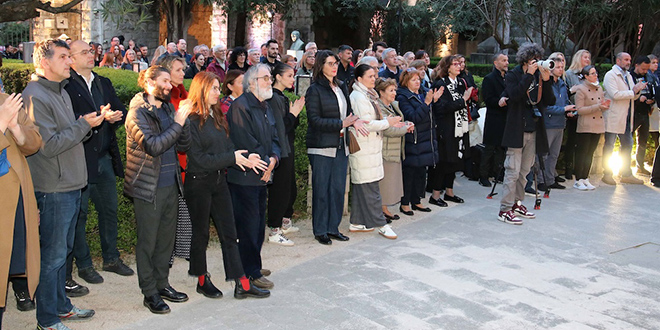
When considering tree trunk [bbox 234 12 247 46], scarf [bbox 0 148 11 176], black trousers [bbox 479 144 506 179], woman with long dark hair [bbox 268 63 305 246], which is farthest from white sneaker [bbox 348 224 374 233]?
tree trunk [bbox 234 12 247 46]

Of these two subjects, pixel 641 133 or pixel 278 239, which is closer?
pixel 278 239

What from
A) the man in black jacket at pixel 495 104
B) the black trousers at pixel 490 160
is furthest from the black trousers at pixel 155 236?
the black trousers at pixel 490 160

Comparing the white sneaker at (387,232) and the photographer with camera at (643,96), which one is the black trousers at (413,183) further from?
the photographer with camera at (643,96)

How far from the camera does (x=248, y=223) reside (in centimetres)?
558

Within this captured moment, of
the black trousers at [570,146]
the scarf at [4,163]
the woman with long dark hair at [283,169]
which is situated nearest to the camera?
the scarf at [4,163]

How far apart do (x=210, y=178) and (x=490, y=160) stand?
19.9 ft

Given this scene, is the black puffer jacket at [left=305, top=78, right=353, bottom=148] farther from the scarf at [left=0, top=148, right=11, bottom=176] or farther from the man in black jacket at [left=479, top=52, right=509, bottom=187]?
the scarf at [left=0, top=148, right=11, bottom=176]

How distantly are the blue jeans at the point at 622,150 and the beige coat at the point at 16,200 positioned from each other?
861cm

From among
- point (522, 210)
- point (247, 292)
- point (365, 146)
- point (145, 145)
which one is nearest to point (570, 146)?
point (522, 210)

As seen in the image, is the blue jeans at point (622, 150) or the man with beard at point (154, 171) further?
the blue jeans at point (622, 150)

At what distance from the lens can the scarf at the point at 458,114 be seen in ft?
29.0

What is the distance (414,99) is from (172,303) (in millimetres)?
4066

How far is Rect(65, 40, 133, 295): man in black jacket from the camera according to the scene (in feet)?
18.3

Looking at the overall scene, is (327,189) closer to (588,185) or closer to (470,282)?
(470,282)
